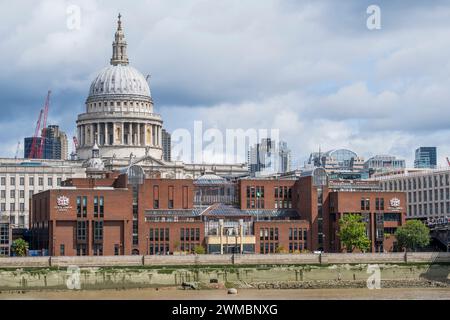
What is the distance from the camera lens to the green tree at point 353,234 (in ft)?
392

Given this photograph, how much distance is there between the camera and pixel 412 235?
122875 mm

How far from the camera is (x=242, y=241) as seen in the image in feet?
405

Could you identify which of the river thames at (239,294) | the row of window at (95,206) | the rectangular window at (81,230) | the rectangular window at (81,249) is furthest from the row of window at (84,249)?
the river thames at (239,294)

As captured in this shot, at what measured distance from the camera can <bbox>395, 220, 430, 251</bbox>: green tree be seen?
403 feet

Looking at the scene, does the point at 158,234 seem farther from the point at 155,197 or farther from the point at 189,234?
the point at 155,197

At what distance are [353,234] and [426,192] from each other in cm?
6386

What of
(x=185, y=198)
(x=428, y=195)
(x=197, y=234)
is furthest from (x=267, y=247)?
(x=428, y=195)

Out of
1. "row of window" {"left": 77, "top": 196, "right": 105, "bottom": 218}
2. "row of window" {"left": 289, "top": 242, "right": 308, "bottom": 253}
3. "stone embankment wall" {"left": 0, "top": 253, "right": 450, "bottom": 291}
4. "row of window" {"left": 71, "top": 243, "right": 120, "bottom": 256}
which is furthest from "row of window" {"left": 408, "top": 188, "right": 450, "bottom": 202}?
"row of window" {"left": 71, "top": 243, "right": 120, "bottom": 256}

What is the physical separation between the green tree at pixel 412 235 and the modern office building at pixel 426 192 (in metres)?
45.6

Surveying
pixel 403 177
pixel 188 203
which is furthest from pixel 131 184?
pixel 403 177

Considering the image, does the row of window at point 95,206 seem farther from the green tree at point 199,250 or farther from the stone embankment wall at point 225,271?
the stone embankment wall at point 225,271

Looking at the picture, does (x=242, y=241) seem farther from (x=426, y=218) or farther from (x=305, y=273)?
(x=426, y=218)
